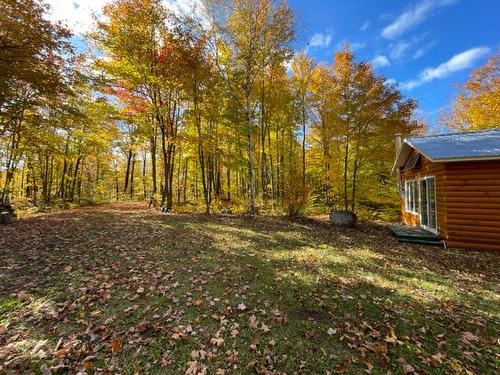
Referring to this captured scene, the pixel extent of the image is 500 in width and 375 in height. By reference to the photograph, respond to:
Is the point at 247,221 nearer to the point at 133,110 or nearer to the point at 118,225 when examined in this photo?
the point at 118,225

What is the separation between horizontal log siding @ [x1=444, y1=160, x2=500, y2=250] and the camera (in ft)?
30.5

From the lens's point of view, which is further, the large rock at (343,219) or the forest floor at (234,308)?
the large rock at (343,219)

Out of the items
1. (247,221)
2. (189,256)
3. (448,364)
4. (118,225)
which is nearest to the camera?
(448,364)

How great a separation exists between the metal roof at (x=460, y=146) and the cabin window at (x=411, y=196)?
2.71m

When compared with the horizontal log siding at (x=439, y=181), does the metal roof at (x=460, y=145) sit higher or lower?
higher

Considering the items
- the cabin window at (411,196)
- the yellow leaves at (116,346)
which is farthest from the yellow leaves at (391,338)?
the cabin window at (411,196)

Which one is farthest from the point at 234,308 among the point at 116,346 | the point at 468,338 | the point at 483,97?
the point at 483,97

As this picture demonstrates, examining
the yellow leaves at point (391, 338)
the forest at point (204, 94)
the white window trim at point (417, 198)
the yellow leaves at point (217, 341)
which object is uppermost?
the forest at point (204, 94)

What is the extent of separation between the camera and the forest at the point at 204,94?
35.0ft

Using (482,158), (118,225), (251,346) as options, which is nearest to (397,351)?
(251,346)

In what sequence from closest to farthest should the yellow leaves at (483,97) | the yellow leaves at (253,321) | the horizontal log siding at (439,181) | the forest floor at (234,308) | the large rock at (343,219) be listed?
1. the forest floor at (234,308)
2. the yellow leaves at (253,321)
3. the horizontal log siding at (439,181)
4. the large rock at (343,219)
5. the yellow leaves at (483,97)

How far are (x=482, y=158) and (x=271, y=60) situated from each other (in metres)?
10.5

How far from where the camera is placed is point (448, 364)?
11.9ft

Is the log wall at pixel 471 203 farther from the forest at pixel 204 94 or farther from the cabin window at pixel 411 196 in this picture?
the forest at pixel 204 94
